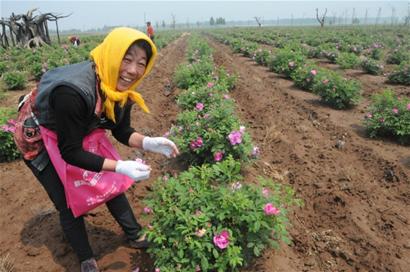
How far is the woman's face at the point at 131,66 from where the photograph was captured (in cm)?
212

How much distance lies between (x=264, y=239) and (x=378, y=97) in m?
3.90

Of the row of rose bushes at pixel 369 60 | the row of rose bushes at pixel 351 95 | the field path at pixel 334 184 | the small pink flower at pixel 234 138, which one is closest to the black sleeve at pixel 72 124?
the field path at pixel 334 184

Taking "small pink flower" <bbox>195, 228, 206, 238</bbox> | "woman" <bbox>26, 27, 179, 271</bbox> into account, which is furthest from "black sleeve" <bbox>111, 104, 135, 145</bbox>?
"small pink flower" <bbox>195, 228, 206, 238</bbox>

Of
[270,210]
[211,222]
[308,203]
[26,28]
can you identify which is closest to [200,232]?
[211,222]

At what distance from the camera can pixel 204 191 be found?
2410 mm

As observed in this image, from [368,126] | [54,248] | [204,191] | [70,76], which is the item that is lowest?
[54,248]

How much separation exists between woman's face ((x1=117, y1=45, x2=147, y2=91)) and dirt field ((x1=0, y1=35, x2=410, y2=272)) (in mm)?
1405

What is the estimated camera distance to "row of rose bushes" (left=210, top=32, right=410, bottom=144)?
4.94 m

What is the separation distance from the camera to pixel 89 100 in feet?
6.49

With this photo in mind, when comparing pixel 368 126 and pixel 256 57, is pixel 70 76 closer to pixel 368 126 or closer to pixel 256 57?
pixel 368 126

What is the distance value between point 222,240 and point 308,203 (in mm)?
1870

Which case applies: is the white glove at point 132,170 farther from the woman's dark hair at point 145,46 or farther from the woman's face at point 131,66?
the woman's dark hair at point 145,46

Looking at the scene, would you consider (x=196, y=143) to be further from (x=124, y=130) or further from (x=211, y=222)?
(x=211, y=222)

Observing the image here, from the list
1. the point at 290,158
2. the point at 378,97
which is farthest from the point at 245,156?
the point at 378,97
